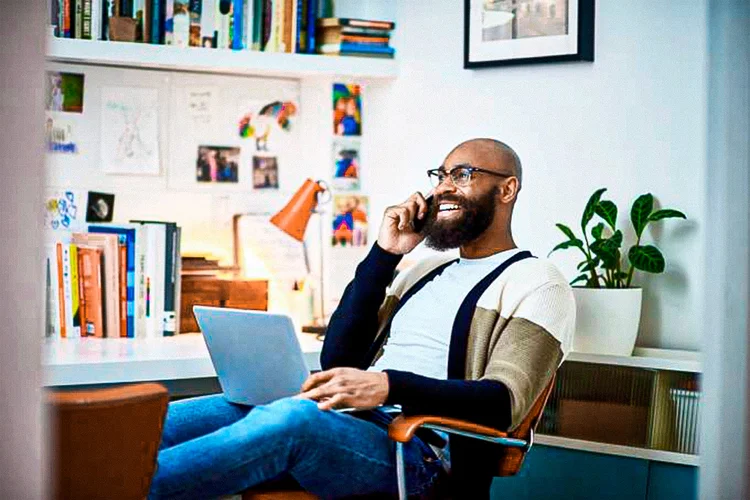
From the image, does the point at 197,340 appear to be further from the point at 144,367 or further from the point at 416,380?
the point at 416,380

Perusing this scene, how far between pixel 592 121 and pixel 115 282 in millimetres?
1586

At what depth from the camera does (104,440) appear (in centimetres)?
225

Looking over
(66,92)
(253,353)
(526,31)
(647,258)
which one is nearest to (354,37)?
(526,31)

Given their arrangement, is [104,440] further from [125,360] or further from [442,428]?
[125,360]

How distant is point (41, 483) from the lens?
160cm

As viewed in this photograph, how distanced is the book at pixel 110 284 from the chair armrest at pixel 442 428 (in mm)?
1472

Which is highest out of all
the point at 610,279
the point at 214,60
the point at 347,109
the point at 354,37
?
the point at 354,37

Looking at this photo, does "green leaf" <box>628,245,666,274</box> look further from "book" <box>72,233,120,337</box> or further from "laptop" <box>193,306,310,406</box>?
"book" <box>72,233,120,337</box>

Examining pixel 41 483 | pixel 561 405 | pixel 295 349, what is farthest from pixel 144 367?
pixel 41 483

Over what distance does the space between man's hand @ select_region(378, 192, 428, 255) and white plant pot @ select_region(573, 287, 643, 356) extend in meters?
0.57

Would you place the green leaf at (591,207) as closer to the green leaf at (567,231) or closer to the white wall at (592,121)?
the green leaf at (567,231)

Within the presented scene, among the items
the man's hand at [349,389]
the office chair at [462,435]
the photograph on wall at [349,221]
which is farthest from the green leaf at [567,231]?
the man's hand at [349,389]

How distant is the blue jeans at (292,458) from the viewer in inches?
109

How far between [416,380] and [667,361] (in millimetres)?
982
